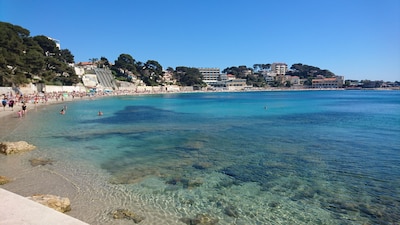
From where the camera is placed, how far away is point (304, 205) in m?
6.75

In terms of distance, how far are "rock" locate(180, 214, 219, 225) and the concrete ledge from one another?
9.30ft

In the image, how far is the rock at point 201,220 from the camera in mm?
5801

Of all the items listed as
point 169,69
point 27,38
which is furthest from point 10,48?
point 169,69

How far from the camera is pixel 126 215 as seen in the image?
6082 mm

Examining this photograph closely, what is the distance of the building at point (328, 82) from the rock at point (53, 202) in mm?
203798

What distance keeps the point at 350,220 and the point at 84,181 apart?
7145 millimetres

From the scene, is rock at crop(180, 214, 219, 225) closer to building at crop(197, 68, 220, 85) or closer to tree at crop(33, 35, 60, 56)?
tree at crop(33, 35, 60, 56)

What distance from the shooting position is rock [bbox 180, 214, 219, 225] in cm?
580

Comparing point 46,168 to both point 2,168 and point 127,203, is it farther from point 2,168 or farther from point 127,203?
point 127,203

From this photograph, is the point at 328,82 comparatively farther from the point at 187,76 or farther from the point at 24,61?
the point at 24,61

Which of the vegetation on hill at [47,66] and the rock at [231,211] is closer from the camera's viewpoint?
the rock at [231,211]

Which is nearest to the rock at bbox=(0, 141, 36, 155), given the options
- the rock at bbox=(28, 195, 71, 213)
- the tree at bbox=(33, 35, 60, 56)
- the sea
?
the sea

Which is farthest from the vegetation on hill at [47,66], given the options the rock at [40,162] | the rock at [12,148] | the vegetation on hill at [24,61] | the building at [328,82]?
the building at [328,82]

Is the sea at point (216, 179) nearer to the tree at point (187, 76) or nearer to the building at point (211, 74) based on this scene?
the tree at point (187, 76)
